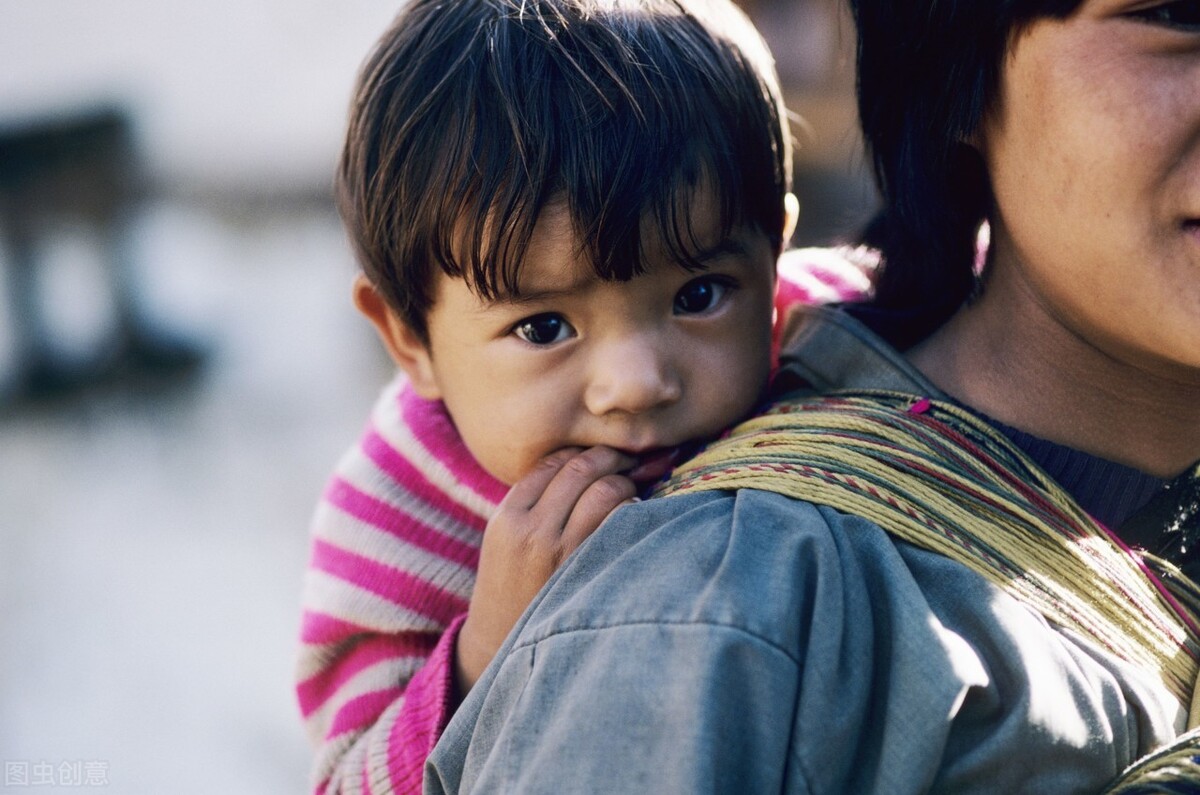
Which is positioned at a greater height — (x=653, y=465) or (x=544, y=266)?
(x=544, y=266)

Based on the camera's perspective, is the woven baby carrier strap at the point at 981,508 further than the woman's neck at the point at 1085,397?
No

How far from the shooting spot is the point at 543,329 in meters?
1.50

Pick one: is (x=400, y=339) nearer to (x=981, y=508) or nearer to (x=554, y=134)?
(x=554, y=134)

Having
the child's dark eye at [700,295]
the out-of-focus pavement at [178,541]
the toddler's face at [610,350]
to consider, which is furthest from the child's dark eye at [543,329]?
the out-of-focus pavement at [178,541]

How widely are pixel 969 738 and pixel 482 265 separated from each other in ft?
2.26

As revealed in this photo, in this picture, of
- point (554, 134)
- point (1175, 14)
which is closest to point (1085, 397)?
point (1175, 14)

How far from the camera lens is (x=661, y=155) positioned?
1.42m

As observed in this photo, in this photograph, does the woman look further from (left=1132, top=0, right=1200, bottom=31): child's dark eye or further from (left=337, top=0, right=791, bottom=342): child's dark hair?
(left=337, top=0, right=791, bottom=342): child's dark hair

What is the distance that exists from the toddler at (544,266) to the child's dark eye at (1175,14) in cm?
45

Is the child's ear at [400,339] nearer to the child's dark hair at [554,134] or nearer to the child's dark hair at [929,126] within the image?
the child's dark hair at [554,134]

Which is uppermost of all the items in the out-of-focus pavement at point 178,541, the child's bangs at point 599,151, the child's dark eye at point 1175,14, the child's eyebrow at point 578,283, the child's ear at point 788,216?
the child's dark eye at point 1175,14

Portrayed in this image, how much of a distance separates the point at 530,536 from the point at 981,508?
46cm

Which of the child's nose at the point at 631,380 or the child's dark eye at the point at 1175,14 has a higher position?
the child's dark eye at the point at 1175,14

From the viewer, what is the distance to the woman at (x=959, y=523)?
1.08 meters
